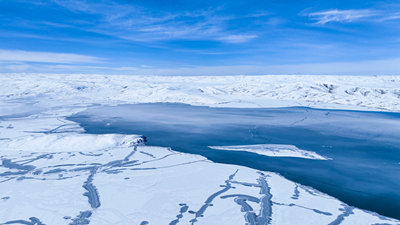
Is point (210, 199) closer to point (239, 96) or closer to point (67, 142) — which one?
point (67, 142)

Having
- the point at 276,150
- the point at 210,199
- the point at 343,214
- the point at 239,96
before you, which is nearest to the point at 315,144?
the point at 276,150

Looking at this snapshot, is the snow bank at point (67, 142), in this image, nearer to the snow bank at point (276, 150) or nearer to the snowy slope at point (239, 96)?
the snow bank at point (276, 150)

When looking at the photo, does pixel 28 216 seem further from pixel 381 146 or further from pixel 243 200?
pixel 381 146

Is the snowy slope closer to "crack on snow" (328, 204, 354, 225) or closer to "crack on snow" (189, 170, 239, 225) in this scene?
"crack on snow" (189, 170, 239, 225)

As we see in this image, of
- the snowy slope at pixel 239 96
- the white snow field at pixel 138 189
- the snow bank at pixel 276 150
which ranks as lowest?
the white snow field at pixel 138 189

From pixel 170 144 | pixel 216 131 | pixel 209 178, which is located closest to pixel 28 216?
pixel 209 178

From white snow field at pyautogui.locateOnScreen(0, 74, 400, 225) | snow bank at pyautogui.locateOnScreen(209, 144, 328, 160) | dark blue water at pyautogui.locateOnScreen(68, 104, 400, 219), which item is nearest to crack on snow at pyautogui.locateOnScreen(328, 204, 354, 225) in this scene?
white snow field at pyautogui.locateOnScreen(0, 74, 400, 225)

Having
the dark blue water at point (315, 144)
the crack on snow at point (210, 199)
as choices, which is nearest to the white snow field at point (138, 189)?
the crack on snow at point (210, 199)
